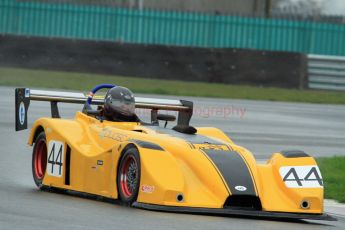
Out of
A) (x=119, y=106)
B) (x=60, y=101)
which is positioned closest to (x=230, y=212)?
(x=119, y=106)

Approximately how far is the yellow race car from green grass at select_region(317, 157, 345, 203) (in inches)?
65.4

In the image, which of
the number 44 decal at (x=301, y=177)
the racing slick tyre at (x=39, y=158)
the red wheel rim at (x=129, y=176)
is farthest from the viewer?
the racing slick tyre at (x=39, y=158)

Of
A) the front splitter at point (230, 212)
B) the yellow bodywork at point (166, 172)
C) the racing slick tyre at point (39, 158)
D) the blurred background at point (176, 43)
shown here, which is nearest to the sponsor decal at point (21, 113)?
the racing slick tyre at point (39, 158)

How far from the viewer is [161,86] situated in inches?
1113

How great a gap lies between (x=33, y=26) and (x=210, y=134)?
2268cm

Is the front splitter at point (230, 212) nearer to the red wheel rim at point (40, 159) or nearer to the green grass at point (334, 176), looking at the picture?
the green grass at point (334, 176)

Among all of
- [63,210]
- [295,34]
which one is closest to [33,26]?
[295,34]

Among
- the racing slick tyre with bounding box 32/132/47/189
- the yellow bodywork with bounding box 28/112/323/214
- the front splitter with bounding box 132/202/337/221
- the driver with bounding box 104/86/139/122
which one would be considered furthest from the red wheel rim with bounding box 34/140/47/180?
the front splitter with bounding box 132/202/337/221

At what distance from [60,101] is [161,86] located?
15769 millimetres

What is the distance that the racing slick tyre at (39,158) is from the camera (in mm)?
11950

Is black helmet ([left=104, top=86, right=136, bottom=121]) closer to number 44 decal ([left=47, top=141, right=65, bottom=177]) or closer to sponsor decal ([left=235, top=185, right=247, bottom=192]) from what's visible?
number 44 decal ([left=47, top=141, right=65, bottom=177])

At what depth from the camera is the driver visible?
11.6 meters

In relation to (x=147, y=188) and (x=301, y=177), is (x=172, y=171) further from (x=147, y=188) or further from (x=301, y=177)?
(x=301, y=177)

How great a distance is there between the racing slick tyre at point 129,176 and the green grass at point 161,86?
15.9 m
